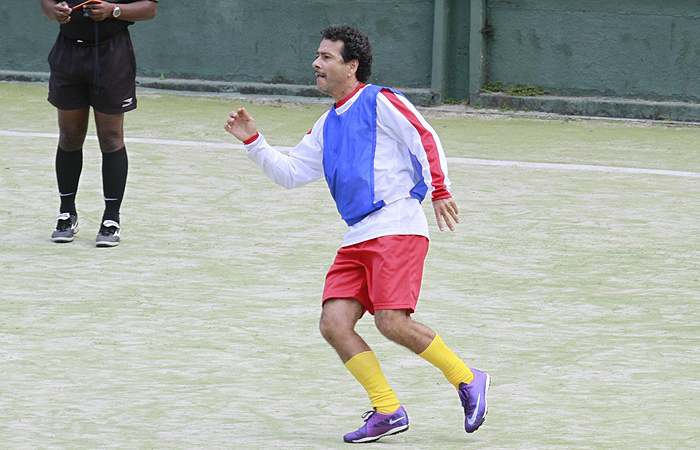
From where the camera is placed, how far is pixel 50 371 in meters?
5.71

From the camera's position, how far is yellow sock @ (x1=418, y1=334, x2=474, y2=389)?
5.04m

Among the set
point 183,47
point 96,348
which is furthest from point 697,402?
point 183,47

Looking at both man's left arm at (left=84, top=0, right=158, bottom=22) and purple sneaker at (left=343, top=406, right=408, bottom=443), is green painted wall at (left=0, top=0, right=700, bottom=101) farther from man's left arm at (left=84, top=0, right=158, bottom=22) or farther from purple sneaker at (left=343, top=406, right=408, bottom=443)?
purple sneaker at (left=343, top=406, right=408, bottom=443)

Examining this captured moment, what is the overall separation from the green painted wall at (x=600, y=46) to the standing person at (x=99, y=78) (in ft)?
21.3

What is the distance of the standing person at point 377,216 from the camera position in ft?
16.4

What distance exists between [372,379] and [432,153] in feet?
2.85

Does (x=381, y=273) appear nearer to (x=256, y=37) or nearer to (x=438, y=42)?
(x=438, y=42)

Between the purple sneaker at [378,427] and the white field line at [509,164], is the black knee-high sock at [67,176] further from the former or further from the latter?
the purple sneaker at [378,427]

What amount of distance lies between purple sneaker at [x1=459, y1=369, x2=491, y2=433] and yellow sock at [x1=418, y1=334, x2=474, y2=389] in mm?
28

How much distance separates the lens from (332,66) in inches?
207

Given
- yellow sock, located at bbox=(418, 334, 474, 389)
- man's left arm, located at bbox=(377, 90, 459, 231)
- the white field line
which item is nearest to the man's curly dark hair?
man's left arm, located at bbox=(377, 90, 459, 231)

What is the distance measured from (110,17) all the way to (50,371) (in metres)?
2.84

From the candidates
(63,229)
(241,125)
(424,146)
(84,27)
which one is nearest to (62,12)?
(84,27)

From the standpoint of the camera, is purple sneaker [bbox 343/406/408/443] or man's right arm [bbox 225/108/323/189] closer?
purple sneaker [bbox 343/406/408/443]
